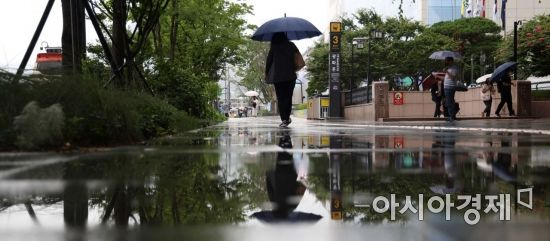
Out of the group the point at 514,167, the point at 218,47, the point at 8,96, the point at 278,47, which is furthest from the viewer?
the point at 218,47

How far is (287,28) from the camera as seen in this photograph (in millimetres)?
11680

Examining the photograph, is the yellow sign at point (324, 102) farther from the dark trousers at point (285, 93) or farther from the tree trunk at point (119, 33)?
the tree trunk at point (119, 33)

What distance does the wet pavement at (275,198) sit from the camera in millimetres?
2217

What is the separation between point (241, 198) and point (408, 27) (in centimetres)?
4912

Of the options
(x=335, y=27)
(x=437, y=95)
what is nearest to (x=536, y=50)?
(x=335, y=27)

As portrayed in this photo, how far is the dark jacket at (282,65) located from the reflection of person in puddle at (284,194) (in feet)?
21.5

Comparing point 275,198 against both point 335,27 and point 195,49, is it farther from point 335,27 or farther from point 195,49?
point 335,27

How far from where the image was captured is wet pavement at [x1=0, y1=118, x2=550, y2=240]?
222cm

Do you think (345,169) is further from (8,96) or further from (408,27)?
(408,27)

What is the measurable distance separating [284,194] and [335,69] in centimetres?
3130

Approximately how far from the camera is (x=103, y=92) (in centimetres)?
635

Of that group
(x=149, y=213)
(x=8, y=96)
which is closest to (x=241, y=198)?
(x=149, y=213)

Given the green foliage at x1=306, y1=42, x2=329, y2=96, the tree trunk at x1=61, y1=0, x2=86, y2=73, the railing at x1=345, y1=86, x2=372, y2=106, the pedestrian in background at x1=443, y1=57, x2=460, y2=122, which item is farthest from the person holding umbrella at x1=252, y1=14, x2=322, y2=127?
the green foliage at x1=306, y1=42, x2=329, y2=96

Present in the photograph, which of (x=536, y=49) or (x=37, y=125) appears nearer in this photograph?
(x=37, y=125)
